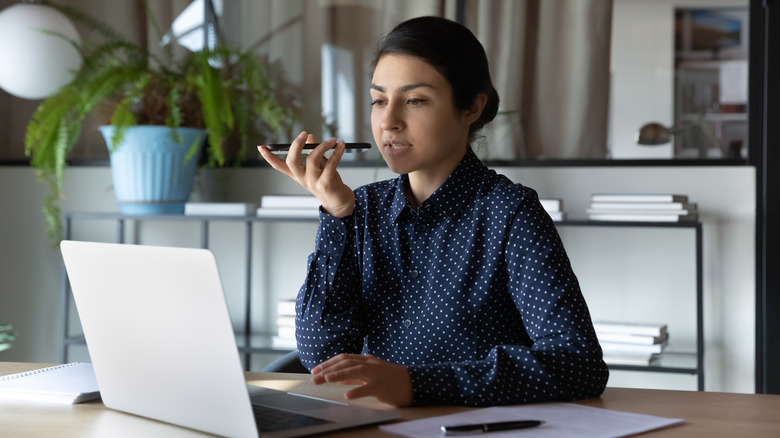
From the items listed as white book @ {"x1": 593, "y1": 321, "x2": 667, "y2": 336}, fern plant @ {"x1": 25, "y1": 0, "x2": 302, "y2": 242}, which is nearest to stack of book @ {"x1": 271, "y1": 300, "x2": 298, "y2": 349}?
fern plant @ {"x1": 25, "y1": 0, "x2": 302, "y2": 242}

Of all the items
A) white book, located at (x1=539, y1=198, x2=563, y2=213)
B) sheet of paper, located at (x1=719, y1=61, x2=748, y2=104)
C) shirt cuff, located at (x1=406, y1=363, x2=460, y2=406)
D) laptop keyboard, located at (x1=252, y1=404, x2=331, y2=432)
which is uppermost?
sheet of paper, located at (x1=719, y1=61, x2=748, y2=104)

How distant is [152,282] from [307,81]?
7.71 ft

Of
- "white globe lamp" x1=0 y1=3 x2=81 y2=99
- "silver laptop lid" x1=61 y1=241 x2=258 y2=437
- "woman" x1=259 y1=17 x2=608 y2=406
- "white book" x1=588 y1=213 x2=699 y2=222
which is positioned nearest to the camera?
"silver laptop lid" x1=61 y1=241 x2=258 y2=437

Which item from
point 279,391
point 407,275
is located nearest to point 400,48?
point 407,275

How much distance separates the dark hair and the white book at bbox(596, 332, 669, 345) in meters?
1.26

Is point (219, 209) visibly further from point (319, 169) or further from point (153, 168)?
point (319, 169)

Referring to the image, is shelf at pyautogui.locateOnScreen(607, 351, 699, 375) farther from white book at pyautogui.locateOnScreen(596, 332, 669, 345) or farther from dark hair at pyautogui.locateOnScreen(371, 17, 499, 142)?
dark hair at pyautogui.locateOnScreen(371, 17, 499, 142)

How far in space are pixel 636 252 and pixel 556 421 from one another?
195 centimetres

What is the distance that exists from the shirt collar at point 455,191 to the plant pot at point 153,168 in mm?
1495

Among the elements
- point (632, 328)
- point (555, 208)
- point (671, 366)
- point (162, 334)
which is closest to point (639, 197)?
point (555, 208)

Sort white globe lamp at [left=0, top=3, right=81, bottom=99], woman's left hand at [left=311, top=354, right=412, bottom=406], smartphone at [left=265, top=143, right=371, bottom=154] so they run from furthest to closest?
white globe lamp at [left=0, top=3, right=81, bottom=99]
smartphone at [left=265, top=143, right=371, bottom=154]
woman's left hand at [left=311, top=354, right=412, bottom=406]

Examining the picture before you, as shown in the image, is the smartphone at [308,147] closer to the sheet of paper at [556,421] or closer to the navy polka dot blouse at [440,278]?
the navy polka dot blouse at [440,278]

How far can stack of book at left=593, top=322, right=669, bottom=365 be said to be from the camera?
2.53 metres

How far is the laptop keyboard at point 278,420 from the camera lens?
929 millimetres
